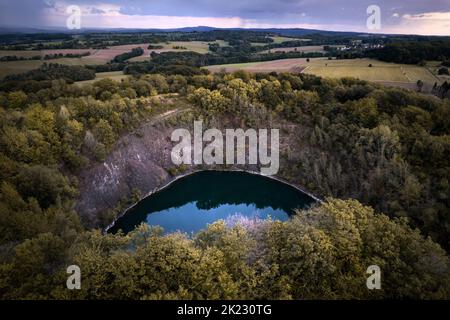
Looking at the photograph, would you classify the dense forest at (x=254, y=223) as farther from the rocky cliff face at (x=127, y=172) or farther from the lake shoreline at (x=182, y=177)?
the rocky cliff face at (x=127, y=172)

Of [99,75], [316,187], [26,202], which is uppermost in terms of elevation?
[99,75]

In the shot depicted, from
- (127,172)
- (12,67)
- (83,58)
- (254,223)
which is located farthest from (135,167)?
(83,58)

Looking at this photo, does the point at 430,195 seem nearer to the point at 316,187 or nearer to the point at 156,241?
the point at 316,187

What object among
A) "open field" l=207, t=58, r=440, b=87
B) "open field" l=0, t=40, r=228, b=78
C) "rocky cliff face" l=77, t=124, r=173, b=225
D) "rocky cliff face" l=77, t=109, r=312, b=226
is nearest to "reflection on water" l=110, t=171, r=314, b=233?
"rocky cliff face" l=77, t=109, r=312, b=226

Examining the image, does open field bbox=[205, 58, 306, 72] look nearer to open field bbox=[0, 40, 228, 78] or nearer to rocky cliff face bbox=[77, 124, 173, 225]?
open field bbox=[0, 40, 228, 78]

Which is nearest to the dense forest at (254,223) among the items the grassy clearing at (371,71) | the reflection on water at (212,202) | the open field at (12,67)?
the open field at (12,67)

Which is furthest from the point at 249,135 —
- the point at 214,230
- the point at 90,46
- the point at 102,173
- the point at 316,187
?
the point at 90,46
